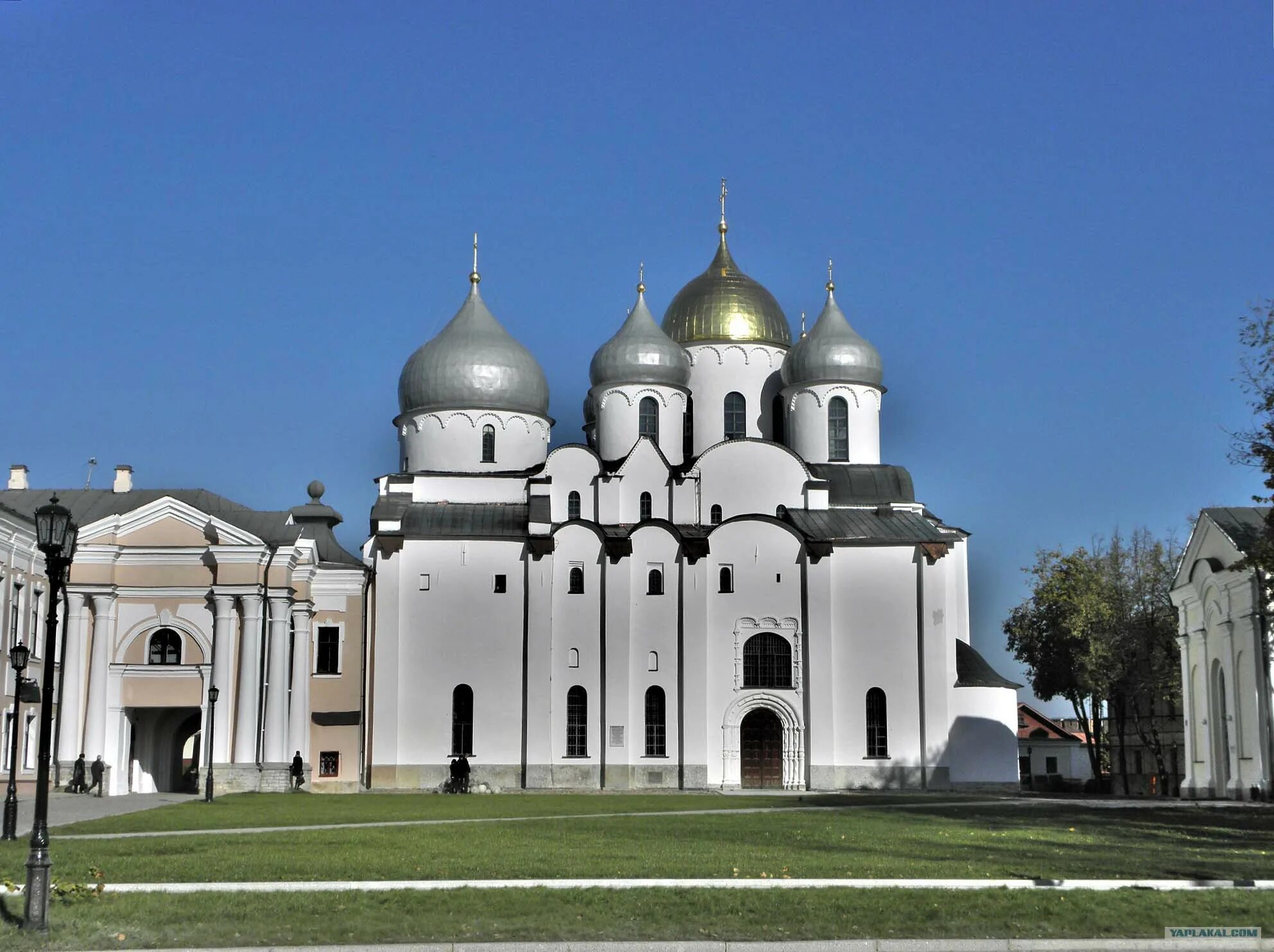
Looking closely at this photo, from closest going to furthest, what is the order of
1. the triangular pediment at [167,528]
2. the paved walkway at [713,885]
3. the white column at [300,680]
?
the paved walkway at [713,885], the triangular pediment at [167,528], the white column at [300,680]

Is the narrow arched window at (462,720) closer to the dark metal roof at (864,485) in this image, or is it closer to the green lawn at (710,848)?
the dark metal roof at (864,485)

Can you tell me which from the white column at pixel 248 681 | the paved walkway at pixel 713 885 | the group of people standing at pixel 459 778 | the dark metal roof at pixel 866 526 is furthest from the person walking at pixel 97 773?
the paved walkway at pixel 713 885

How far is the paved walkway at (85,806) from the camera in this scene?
2977cm

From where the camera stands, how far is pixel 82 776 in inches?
1702

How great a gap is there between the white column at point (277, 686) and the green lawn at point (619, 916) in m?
30.6

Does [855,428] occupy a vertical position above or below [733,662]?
above

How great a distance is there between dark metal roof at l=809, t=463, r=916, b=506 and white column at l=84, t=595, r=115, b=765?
23.6 metres

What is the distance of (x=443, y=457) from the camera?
5556cm

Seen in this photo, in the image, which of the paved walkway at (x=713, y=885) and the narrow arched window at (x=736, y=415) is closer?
the paved walkway at (x=713, y=885)

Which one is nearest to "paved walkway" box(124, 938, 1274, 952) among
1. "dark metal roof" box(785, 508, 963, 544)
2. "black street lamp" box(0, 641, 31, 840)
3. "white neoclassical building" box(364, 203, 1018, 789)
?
"black street lamp" box(0, 641, 31, 840)

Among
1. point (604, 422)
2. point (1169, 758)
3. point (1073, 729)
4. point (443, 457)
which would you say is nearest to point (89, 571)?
point (443, 457)

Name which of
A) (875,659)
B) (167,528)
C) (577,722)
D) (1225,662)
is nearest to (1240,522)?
(1225,662)

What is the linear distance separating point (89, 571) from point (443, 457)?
14240 millimetres

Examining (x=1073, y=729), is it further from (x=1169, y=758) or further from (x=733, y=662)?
(x=733, y=662)
